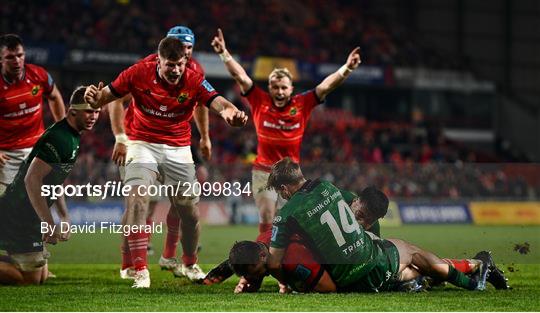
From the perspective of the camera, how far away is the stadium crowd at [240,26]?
28000 millimetres

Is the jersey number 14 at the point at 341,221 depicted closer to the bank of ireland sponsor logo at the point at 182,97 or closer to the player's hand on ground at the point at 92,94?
the bank of ireland sponsor logo at the point at 182,97

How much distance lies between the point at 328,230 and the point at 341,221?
0.42 feet

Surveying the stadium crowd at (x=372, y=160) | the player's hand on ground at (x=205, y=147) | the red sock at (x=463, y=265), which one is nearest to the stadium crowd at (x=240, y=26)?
the stadium crowd at (x=372, y=160)

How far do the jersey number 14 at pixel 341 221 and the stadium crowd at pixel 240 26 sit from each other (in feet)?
65.6

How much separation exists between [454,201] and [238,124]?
633 inches

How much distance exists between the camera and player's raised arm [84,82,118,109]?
8.00 meters

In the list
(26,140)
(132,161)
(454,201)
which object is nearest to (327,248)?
(132,161)

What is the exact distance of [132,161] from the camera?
8.55 meters

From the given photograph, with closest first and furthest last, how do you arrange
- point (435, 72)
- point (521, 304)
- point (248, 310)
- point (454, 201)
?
→ point (248, 310)
point (521, 304)
point (454, 201)
point (435, 72)

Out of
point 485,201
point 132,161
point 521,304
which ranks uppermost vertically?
point 132,161

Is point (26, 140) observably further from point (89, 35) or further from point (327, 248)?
point (89, 35)

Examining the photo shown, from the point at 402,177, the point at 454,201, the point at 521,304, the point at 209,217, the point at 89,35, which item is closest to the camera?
the point at 521,304

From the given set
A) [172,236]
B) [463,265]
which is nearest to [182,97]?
[172,236]

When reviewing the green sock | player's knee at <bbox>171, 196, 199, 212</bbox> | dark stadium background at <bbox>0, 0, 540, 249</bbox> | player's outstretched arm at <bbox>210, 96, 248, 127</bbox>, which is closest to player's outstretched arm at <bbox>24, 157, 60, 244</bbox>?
player's knee at <bbox>171, 196, 199, 212</bbox>
